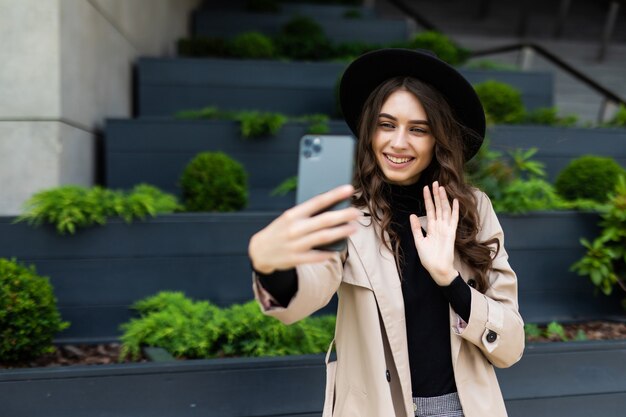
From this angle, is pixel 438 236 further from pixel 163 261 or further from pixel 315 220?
pixel 163 261

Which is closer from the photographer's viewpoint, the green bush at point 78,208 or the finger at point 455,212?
the finger at point 455,212

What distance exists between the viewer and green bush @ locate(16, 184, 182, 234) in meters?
3.79

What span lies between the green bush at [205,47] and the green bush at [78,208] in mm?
4031

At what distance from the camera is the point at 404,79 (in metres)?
1.92

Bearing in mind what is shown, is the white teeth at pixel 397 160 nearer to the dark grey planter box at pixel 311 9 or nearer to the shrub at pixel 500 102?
the shrub at pixel 500 102

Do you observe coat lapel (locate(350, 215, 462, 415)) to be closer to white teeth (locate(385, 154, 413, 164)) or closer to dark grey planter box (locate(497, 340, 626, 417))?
white teeth (locate(385, 154, 413, 164))

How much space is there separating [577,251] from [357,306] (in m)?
3.17

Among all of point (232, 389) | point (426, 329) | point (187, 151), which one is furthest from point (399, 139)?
point (187, 151)

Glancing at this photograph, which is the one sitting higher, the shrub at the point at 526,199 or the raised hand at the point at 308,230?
the raised hand at the point at 308,230

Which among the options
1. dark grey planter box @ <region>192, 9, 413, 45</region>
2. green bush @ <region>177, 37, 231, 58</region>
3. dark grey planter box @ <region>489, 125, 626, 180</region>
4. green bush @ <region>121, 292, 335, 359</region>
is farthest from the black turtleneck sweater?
dark grey planter box @ <region>192, 9, 413, 45</region>

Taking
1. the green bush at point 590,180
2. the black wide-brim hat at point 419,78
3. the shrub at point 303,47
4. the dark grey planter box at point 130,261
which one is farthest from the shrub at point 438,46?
the black wide-brim hat at point 419,78

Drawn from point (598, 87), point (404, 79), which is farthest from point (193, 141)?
point (598, 87)

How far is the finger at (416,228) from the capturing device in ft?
6.02

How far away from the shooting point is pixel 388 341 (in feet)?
5.98
